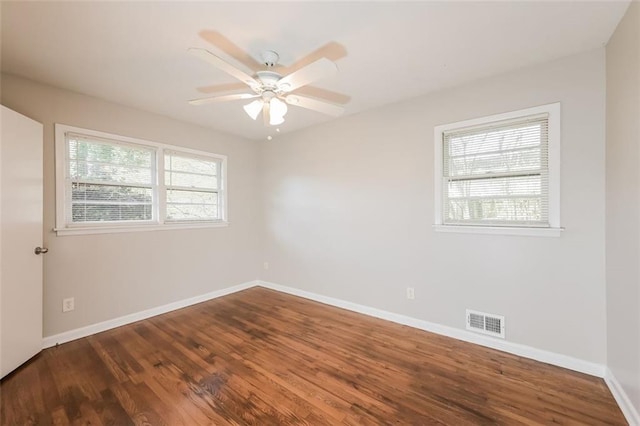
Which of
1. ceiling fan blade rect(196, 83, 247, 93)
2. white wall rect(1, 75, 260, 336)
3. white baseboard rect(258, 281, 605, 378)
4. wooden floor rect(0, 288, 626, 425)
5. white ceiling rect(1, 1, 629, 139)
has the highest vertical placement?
white ceiling rect(1, 1, 629, 139)

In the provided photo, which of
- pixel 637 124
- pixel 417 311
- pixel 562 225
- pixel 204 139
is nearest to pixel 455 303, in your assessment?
pixel 417 311

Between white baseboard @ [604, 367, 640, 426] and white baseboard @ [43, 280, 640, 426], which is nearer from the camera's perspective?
white baseboard @ [604, 367, 640, 426]

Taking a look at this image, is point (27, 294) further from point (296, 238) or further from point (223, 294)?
point (296, 238)

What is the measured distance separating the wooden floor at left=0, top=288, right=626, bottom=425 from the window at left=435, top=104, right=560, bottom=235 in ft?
3.90

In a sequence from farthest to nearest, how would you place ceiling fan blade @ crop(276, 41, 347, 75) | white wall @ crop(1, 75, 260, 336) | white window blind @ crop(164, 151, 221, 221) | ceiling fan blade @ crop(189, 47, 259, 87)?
white window blind @ crop(164, 151, 221, 221) < white wall @ crop(1, 75, 260, 336) < ceiling fan blade @ crop(276, 41, 347, 75) < ceiling fan blade @ crop(189, 47, 259, 87)

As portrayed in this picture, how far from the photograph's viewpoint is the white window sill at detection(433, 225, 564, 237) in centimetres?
218

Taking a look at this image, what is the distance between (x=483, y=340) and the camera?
2.50 metres

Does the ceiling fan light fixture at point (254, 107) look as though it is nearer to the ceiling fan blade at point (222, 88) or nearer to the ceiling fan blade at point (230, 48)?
the ceiling fan blade at point (230, 48)

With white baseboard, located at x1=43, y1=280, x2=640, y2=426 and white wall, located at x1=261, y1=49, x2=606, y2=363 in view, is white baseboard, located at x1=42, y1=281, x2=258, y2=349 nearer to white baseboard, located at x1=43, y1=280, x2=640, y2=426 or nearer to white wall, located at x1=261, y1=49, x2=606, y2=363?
white baseboard, located at x1=43, y1=280, x2=640, y2=426

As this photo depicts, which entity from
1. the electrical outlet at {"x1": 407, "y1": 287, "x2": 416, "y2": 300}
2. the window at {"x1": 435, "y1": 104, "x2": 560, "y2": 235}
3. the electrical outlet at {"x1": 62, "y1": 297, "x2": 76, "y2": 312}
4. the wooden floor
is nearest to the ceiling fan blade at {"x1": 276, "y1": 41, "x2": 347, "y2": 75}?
the window at {"x1": 435, "y1": 104, "x2": 560, "y2": 235}

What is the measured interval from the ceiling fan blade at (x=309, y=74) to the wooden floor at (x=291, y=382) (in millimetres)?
2177

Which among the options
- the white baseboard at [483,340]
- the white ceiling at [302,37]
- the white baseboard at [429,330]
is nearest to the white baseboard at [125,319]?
the white baseboard at [429,330]

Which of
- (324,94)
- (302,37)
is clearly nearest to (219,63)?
(302,37)

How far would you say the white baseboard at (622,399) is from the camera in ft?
5.08
